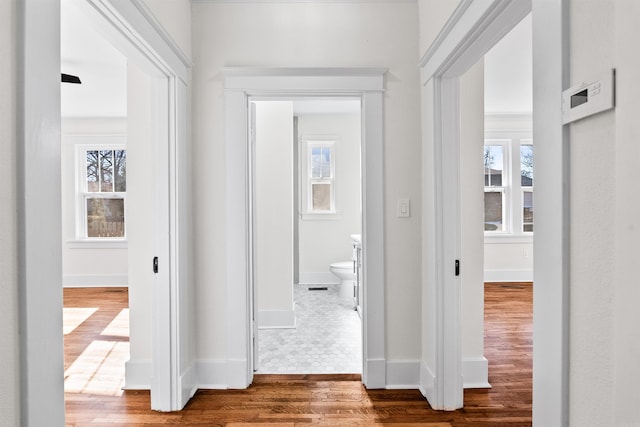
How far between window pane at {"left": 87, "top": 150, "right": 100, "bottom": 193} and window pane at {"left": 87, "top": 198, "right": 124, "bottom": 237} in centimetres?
19

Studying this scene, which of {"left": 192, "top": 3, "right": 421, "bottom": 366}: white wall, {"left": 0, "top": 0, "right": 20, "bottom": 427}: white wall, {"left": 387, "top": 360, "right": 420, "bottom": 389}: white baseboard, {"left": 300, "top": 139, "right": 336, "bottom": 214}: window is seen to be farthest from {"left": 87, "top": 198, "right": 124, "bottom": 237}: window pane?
{"left": 0, "top": 0, "right": 20, "bottom": 427}: white wall

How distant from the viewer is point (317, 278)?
5992 mm

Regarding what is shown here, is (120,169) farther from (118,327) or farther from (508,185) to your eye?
(508,185)

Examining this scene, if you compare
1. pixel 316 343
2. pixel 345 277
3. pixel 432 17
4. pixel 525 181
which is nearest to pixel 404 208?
pixel 432 17

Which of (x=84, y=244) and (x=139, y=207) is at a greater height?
(x=139, y=207)

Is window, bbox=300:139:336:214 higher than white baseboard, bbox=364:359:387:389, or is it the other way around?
window, bbox=300:139:336:214

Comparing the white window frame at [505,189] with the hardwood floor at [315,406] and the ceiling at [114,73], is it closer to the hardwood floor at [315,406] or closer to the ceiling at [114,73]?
the ceiling at [114,73]

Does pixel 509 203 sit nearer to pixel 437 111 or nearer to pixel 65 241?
pixel 437 111

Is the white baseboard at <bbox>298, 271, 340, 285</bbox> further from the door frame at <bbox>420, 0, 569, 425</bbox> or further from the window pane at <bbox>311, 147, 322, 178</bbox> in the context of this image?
the door frame at <bbox>420, 0, 569, 425</bbox>

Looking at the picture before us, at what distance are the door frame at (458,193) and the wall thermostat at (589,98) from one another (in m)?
0.04

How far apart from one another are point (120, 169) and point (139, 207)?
13.3ft

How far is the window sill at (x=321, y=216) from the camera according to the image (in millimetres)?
6035

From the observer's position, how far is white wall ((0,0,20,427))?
0.99m

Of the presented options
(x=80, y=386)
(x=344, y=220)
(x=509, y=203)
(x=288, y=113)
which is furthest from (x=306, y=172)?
(x=80, y=386)
